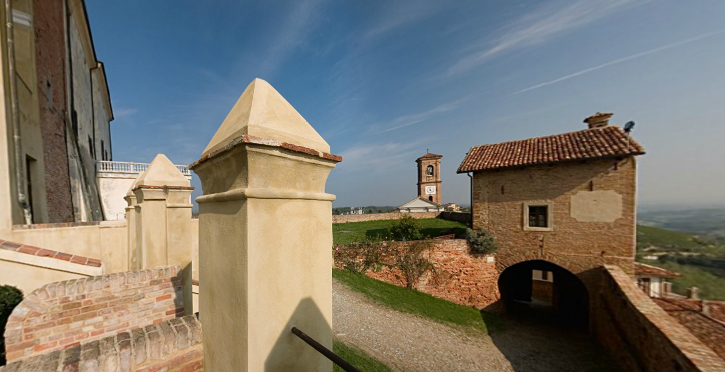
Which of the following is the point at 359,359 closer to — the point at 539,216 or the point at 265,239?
the point at 265,239

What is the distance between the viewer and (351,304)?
338 inches

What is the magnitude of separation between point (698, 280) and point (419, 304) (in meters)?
13.1

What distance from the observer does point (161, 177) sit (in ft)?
14.8

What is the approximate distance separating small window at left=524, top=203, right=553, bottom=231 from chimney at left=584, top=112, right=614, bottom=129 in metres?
5.53

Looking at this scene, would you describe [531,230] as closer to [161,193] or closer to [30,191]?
[161,193]

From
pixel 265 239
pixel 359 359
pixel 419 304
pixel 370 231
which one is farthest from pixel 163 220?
pixel 370 231

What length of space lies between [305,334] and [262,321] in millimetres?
270

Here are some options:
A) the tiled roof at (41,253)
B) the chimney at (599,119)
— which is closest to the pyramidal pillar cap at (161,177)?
the tiled roof at (41,253)

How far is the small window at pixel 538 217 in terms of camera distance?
1062cm

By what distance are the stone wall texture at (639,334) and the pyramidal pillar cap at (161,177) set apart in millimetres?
10046

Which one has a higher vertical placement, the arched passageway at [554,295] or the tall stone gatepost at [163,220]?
the tall stone gatepost at [163,220]

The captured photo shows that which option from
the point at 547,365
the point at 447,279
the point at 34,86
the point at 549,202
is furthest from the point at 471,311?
the point at 34,86

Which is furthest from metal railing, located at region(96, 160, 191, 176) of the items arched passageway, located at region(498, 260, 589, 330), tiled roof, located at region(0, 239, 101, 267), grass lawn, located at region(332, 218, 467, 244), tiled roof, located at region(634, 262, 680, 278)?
tiled roof, located at region(634, 262, 680, 278)

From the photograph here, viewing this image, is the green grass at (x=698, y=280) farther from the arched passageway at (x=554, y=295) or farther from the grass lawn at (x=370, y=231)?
the grass lawn at (x=370, y=231)
